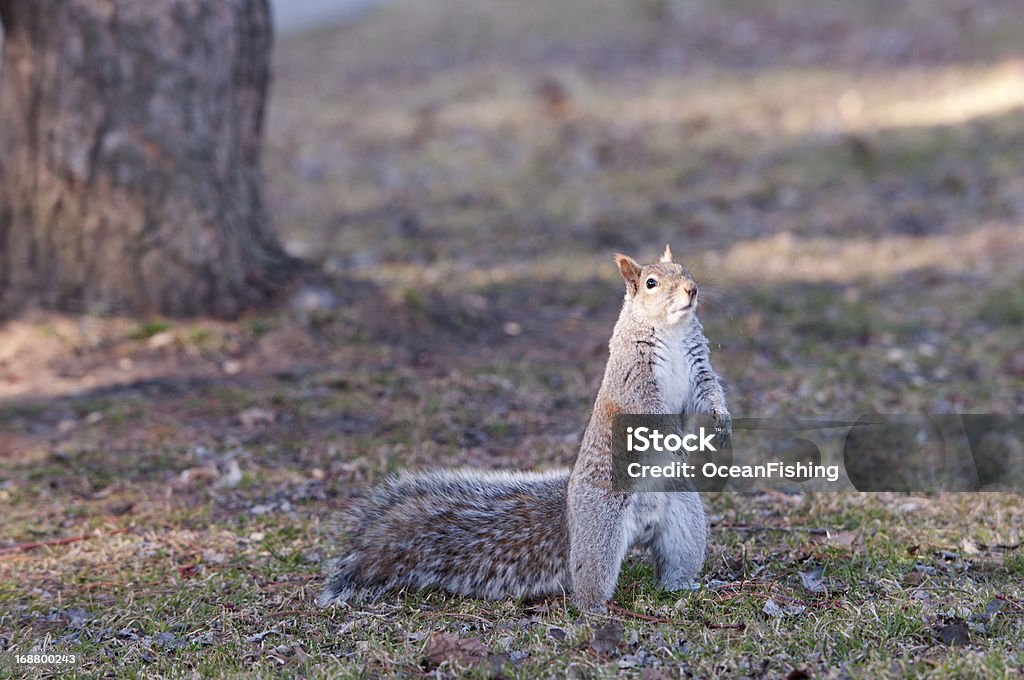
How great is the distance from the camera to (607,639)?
10.5ft

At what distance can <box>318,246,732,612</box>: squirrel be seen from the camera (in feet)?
11.0

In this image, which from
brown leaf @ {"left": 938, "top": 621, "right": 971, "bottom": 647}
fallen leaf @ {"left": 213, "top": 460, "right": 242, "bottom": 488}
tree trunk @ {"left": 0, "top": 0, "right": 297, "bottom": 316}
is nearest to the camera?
brown leaf @ {"left": 938, "top": 621, "right": 971, "bottom": 647}

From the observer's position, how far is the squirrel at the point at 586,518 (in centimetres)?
335

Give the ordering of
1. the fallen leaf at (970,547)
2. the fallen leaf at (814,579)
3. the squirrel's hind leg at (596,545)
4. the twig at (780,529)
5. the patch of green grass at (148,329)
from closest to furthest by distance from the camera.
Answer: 1. the squirrel's hind leg at (596,545)
2. the fallen leaf at (814,579)
3. the fallen leaf at (970,547)
4. the twig at (780,529)
5. the patch of green grass at (148,329)

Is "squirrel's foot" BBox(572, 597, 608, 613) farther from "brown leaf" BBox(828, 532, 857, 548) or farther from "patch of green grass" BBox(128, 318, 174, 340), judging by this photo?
"patch of green grass" BBox(128, 318, 174, 340)

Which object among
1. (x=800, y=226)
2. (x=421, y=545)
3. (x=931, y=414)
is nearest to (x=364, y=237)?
(x=800, y=226)

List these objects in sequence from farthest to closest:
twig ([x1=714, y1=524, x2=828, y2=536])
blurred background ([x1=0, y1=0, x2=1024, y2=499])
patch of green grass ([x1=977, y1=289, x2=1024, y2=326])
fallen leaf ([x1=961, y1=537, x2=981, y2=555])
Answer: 1. patch of green grass ([x1=977, y1=289, x2=1024, y2=326])
2. blurred background ([x1=0, y1=0, x2=1024, y2=499])
3. twig ([x1=714, y1=524, x2=828, y2=536])
4. fallen leaf ([x1=961, y1=537, x2=981, y2=555])

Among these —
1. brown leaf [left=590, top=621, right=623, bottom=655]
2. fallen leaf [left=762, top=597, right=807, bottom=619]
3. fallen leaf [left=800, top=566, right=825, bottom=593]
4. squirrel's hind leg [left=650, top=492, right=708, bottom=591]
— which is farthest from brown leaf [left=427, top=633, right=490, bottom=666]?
fallen leaf [left=800, top=566, right=825, bottom=593]

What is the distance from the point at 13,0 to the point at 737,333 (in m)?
4.50

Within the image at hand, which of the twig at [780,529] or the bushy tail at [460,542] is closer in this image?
the bushy tail at [460,542]

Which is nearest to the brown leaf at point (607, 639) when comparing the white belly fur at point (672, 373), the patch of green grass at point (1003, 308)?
the white belly fur at point (672, 373)

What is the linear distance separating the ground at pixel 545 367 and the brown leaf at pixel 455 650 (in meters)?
0.01

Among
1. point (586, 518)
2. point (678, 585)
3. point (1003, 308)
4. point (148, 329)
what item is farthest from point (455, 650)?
point (1003, 308)

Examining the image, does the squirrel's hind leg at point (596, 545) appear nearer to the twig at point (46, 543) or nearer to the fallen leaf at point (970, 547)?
the fallen leaf at point (970, 547)
